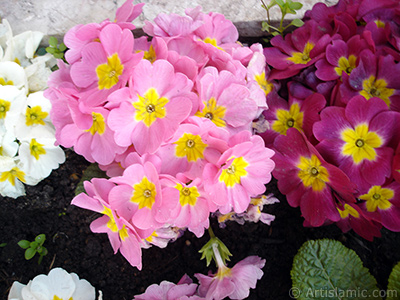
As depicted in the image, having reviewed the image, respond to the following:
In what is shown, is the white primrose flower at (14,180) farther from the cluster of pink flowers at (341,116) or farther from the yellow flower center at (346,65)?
the yellow flower center at (346,65)

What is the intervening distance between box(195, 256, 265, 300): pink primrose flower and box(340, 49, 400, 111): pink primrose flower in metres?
0.69

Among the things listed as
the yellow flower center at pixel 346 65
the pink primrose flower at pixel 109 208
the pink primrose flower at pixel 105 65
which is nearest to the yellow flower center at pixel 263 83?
the yellow flower center at pixel 346 65

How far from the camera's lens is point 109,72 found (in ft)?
4.19

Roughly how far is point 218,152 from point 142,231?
328 millimetres

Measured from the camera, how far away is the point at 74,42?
131cm

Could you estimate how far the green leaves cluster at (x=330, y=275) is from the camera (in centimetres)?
167

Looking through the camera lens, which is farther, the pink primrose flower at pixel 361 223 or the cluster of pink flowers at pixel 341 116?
the pink primrose flower at pixel 361 223

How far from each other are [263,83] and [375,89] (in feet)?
1.29

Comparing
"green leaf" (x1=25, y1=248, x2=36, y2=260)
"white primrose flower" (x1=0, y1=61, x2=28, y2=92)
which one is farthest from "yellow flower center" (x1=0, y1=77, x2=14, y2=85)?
"green leaf" (x1=25, y1=248, x2=36, y2=260)

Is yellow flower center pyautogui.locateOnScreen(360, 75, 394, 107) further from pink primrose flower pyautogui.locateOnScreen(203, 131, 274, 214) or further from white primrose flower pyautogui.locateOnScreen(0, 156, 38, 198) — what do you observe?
white primrose flower pyautogui.locateOnScreen(0, 156, 38, 198)

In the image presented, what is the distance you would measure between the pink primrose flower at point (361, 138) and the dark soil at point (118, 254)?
0.61m

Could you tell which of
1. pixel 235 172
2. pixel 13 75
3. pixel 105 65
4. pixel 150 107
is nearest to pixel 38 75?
pixel 13 75

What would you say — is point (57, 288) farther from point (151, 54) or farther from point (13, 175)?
point (151, 54)

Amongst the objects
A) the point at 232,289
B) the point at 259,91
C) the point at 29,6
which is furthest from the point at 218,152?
the point at 29,6
